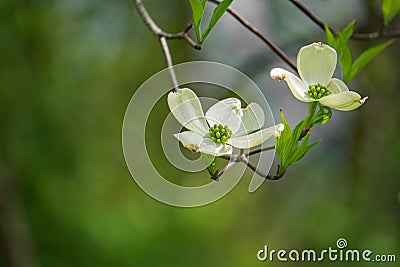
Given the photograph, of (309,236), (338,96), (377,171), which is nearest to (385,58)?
(377,171)

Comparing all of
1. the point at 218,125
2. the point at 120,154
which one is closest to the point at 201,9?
the point at 218,125

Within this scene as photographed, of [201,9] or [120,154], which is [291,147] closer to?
[201,9]

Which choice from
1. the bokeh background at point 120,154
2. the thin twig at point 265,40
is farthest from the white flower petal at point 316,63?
the bokeh background at point 120,154

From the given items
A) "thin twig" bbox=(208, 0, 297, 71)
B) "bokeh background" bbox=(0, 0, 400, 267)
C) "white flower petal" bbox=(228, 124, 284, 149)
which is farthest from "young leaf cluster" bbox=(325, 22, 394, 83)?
"bokeh background" bbox=(0, 0, 400, 267)

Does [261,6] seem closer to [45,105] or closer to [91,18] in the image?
[91,18]

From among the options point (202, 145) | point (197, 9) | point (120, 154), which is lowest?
point (202, 145)
